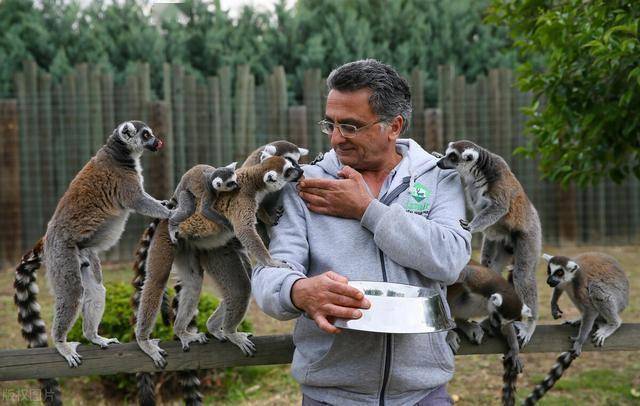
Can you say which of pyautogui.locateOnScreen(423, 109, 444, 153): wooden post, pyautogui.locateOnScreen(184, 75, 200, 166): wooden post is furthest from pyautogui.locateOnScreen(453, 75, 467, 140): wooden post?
pyautogui.locateOnScreen(184, 75, 200, 166): wooden post

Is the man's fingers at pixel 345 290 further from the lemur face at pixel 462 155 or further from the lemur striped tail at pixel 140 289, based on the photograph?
the lemur striped tail at pixel 140 289

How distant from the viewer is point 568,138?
461 cm

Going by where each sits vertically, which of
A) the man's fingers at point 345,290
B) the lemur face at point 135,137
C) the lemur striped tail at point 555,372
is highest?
the lemur face at point 135,137

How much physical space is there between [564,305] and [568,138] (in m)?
3.54

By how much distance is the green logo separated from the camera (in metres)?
2.83

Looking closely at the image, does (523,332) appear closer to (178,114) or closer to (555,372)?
(555,372)

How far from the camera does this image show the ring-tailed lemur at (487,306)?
358 centimetres

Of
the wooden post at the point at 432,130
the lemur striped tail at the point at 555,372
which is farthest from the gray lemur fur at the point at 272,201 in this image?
the wooden post at the point at 432,130

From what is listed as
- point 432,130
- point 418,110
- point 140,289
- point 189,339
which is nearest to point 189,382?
point 189,339

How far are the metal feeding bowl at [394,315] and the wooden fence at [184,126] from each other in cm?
666

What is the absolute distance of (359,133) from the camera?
2.82m

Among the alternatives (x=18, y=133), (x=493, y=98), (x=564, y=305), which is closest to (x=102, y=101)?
(x=18, y=133)

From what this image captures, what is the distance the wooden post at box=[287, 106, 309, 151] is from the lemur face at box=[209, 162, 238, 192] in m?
5.91

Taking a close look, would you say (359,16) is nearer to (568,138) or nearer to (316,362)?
(568,138)
